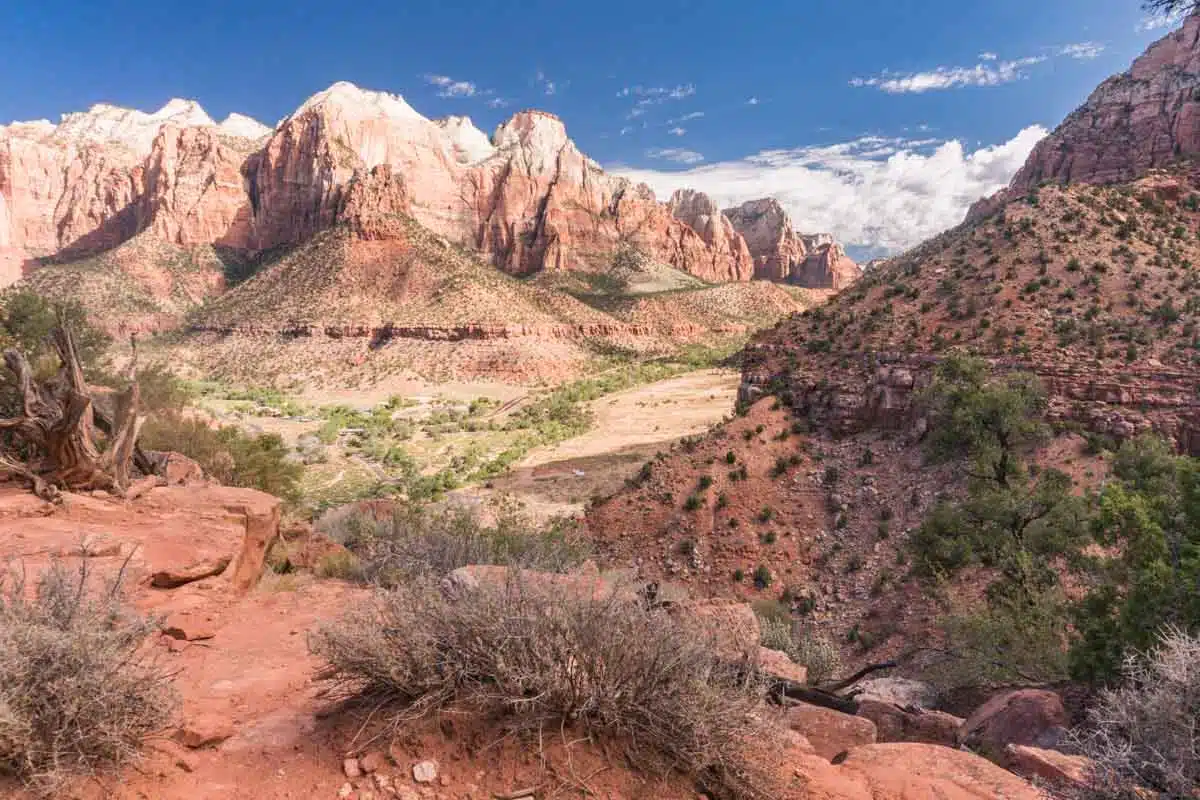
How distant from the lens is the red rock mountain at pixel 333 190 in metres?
96.3

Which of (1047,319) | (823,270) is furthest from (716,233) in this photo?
(1047,319)

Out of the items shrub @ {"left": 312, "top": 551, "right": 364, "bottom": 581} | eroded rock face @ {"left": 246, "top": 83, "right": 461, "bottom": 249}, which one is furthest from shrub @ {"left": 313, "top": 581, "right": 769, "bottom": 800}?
eroded rock face @ {"left": 246, "top": 83, "right": 461, "bottom": 249}

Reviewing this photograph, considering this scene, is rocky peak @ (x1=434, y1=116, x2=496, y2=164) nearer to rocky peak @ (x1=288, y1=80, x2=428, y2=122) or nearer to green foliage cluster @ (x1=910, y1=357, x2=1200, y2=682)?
rocky peak @ (x1=288, y1=80, x2=428, y2=122)

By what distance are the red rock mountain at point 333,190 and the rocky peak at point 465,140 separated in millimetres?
510

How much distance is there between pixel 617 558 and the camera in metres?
16.7

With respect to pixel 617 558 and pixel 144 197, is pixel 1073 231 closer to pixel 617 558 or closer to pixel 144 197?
pixel 617 558

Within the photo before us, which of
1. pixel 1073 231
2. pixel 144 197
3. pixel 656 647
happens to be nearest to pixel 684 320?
pixel 1073 231

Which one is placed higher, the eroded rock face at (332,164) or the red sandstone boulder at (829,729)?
the eroded rock face at (332,164)

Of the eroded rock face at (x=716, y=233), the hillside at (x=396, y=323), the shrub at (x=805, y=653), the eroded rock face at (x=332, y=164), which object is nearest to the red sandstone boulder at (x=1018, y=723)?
the shrub at (x=805, y=653)

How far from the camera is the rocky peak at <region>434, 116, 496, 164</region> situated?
134 m

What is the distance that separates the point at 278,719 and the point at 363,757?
1.02m

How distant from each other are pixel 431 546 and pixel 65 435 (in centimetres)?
557

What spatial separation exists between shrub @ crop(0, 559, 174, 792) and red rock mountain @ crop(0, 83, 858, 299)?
81328mm

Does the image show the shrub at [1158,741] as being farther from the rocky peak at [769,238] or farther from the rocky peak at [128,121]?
the rocky peak at [128,121]
